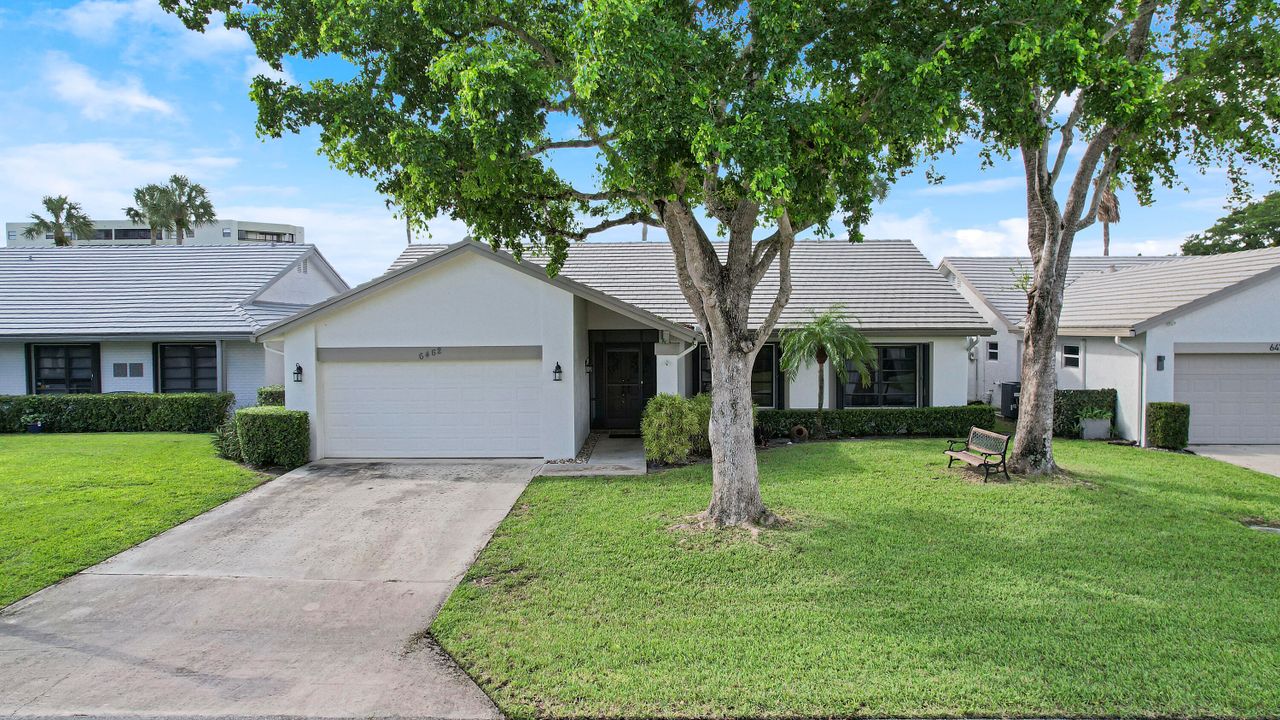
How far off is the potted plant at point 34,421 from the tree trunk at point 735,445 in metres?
18.6

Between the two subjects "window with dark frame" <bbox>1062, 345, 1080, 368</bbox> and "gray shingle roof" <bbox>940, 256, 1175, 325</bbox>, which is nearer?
"window with dark frame" <bbox>1062, 345, 1080, 368</bbox>

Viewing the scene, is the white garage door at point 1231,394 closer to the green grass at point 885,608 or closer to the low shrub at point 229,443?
the green grass at point 885,608

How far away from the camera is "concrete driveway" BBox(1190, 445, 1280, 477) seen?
12.8 meters

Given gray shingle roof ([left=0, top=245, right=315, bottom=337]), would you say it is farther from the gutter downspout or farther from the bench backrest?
the gutter downspout

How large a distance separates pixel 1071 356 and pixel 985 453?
8.75 metres

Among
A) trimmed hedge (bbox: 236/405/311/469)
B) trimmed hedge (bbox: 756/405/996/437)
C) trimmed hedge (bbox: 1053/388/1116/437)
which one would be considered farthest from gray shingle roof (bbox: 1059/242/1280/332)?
trimmed hedge (bbox: 236/405/311/469)

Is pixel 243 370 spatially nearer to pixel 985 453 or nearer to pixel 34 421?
pixel 34 421

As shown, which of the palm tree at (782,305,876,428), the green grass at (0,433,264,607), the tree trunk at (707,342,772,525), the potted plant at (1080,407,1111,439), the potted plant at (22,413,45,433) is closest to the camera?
the green grass at (0,433,264,607)

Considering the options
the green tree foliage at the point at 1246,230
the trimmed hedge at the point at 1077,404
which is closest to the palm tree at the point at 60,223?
the trimmed hedge at the point at 1077,404

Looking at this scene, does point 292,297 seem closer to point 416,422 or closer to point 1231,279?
point 416,422

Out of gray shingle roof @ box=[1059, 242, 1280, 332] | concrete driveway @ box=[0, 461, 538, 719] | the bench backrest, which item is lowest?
concrete driveway @ box=[0, 461, 538, 719]

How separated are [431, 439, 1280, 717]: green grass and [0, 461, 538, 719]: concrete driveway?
1.62 feet

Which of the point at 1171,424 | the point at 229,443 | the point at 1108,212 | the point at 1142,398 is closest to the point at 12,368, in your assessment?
the point at 229,443

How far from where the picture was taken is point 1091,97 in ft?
24.8
